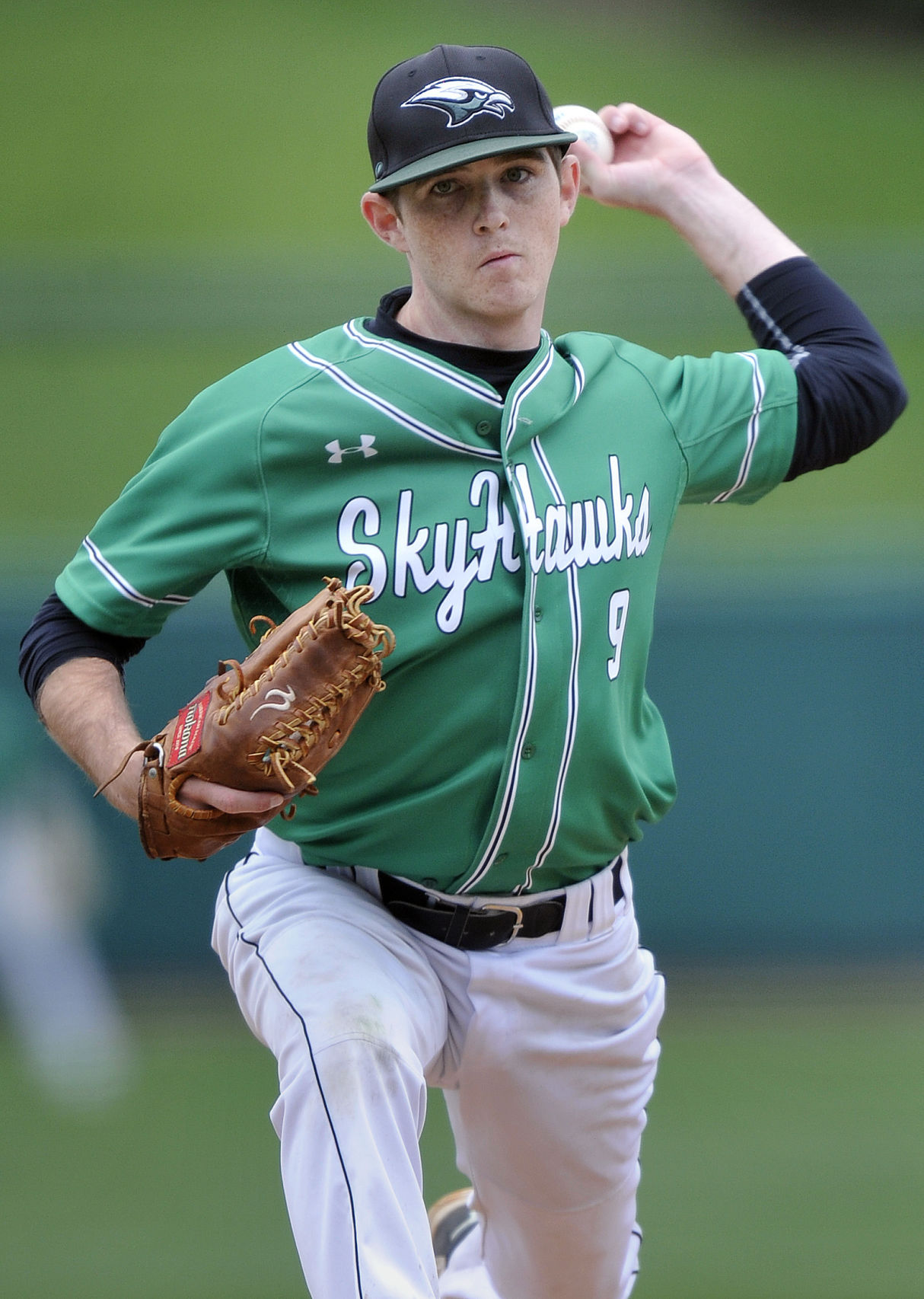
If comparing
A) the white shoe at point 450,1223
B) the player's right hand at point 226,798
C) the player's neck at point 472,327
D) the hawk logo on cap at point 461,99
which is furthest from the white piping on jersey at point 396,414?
the white shoe at point 450,1223

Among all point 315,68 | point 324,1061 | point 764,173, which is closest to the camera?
point 324,1061

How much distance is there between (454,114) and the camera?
241 centimetres

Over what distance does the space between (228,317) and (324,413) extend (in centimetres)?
653

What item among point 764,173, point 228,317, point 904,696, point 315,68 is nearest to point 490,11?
point 315,68

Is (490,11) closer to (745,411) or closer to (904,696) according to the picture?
(904,696)

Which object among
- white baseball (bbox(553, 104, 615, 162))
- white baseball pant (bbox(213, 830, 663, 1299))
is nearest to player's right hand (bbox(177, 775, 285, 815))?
white baseball pant (bbox(213, 830, 663, 1299))

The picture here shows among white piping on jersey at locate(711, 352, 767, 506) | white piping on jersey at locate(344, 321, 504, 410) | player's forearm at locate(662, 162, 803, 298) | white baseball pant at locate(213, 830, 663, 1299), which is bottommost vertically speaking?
white baseball pant at locate(213, 830, 663, 1299)

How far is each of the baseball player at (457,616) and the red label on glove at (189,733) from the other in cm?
4

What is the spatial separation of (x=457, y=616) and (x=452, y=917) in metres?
0.46

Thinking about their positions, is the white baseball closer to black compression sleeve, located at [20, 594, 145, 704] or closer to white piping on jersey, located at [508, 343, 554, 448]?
white piping on jersey, located at [508, 343, 554, 448]

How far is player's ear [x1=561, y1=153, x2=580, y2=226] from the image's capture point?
2.66 metres

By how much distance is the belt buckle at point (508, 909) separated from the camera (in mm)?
2596

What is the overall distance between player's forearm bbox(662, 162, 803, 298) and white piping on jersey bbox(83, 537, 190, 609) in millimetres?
1103

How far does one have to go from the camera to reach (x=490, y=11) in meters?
16.1
